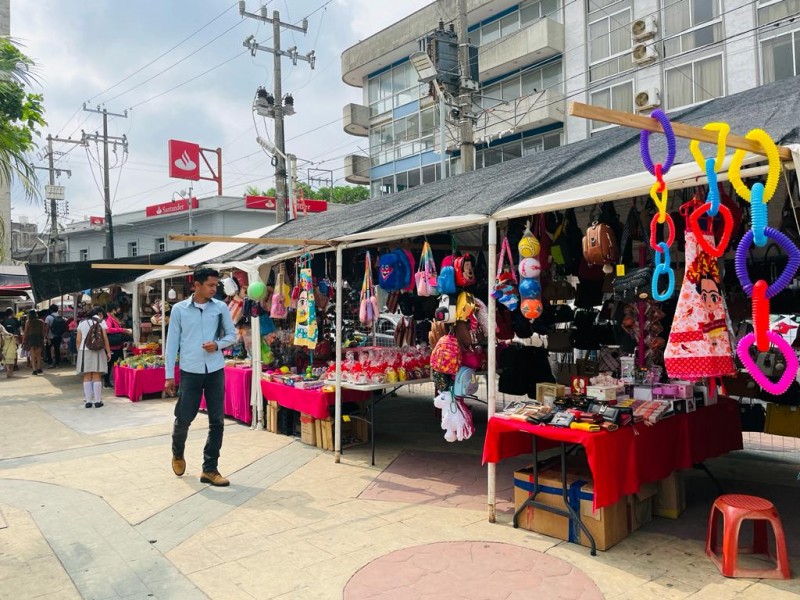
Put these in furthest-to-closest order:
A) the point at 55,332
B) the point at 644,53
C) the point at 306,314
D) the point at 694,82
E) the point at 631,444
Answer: the point at 644,53 < the point at 694,82 < the point at 55,332 < the point at 306,314 < the point at 631,444

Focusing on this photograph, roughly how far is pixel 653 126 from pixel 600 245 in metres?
1.55

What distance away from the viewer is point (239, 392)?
857cm

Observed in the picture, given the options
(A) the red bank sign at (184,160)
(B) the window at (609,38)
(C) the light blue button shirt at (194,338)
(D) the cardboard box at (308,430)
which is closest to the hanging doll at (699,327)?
(C) the light blue button shirt at (194,338)

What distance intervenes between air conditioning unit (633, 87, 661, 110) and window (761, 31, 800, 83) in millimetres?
2735

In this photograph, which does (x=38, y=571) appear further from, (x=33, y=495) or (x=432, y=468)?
(x=432, y=468)

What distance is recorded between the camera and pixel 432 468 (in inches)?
242

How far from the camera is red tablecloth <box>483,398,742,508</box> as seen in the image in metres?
3.87

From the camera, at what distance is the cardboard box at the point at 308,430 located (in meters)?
7.09

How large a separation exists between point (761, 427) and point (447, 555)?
11.8ft

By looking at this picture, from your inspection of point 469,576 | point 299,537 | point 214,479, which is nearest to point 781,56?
point 469,576

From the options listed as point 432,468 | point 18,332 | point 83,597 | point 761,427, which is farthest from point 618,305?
point 18,332

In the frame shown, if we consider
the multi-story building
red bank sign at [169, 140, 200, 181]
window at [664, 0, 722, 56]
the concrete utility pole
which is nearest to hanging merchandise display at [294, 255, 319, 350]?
the concrete utility pole

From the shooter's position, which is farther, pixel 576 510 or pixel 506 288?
pixel 506 288

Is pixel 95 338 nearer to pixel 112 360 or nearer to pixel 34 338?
pixel 112 360
